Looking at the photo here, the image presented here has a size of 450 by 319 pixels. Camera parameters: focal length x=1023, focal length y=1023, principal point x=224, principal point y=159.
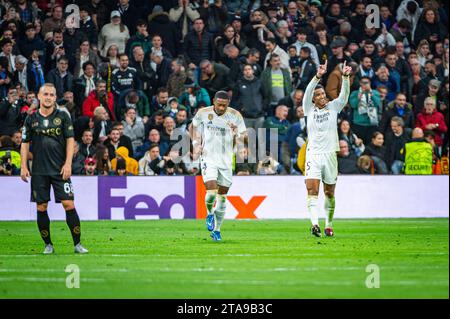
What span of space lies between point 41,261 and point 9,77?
1213 centimetres

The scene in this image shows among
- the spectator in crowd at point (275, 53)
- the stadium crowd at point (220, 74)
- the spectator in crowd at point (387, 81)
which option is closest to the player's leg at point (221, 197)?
the stadium crowd at point (220, 74)

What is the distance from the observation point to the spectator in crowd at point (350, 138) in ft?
81.0

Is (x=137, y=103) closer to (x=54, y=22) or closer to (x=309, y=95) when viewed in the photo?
(x=54, y=22)

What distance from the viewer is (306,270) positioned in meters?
12.0

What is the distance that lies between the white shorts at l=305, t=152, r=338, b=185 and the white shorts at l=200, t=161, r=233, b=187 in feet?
5.03

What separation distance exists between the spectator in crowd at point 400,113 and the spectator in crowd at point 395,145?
0.65m

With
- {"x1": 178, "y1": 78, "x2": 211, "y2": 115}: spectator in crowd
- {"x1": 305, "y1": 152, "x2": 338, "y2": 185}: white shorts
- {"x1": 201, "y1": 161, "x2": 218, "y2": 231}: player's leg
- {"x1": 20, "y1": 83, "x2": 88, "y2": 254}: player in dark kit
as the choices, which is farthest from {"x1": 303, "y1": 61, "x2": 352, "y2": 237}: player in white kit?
{"x1": 178, "y1": 78, "x2": 211, "y2": 115}: spectator in crowd

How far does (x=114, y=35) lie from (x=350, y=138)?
21.6ft

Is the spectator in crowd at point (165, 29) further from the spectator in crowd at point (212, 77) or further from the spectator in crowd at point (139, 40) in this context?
the spectator in crowd at point (212, 77)

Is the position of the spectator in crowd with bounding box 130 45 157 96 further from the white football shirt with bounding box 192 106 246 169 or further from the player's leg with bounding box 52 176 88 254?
the player's leg with bounding box 52 176 88 254

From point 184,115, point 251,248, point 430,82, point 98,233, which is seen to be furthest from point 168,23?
point 251,248

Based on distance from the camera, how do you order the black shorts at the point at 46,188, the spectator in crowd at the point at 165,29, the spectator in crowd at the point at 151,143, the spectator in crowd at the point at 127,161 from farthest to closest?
the spectator in crowd at the point at 165,29 → the spectator in crowd at the point at 151,143 → the spectator in crowd at the point at 127,161 → the black shorts at the point at 46,188

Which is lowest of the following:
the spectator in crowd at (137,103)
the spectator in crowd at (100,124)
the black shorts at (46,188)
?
the black shorts at (46,188)

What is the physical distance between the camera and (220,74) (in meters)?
25.8
